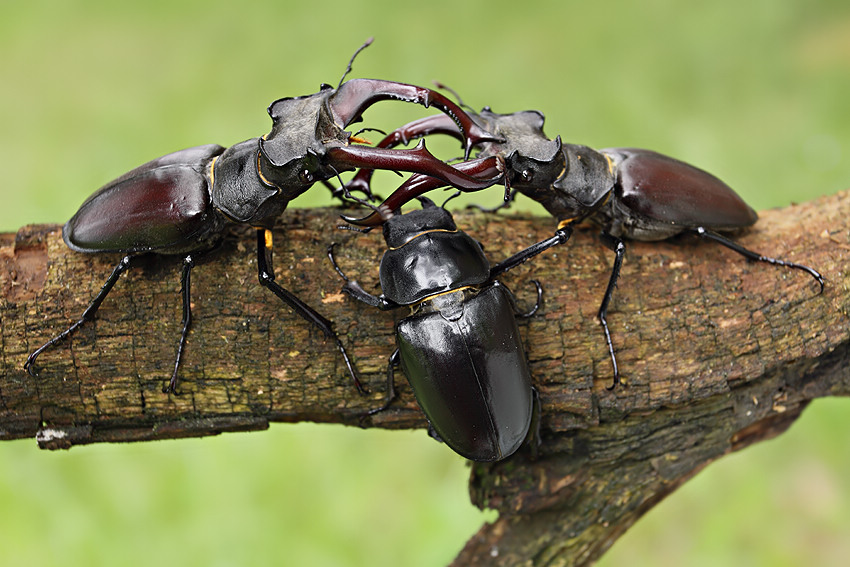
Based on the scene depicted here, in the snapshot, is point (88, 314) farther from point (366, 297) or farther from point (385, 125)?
point (385, 125)

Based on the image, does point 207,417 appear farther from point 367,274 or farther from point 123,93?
point 123,93

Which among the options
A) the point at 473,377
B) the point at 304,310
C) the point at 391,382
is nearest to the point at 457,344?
the point at 473,377

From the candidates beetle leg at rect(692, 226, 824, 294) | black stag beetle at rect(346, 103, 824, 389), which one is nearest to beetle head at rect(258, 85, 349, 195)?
black stag beetle at rect(346, 103, 824, 389)

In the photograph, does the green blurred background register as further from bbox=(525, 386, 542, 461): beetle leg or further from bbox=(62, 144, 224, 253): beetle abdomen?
bbox=(62, 144, 224, 253): beetle abdomen

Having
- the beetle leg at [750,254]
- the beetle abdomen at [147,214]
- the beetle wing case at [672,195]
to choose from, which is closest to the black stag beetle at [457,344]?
the beetle abdomen at [147,214]

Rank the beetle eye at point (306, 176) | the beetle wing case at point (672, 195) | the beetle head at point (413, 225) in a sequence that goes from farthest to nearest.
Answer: the beetle wing case at point (672, 195) < the beetle head at point (413, 225) < the beetle eye at point (306, 176)

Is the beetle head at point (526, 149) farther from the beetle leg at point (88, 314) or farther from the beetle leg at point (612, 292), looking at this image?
the beetle leg at point (88, 314)
